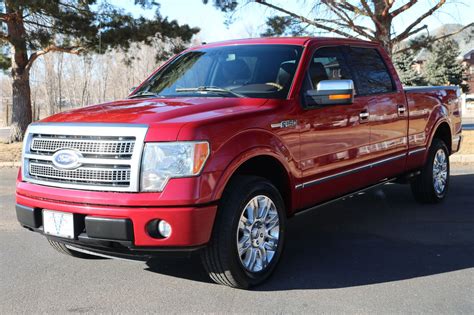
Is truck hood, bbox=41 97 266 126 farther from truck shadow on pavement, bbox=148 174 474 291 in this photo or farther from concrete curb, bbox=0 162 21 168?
concrete curb, bbox=0 162 21 168

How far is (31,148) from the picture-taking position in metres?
3.98

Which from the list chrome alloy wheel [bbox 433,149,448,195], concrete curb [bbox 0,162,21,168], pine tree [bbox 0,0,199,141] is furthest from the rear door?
pine tree [bbox 0,0,199,141]

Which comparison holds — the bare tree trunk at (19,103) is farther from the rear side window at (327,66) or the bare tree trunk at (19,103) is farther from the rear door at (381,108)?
the rear side window at (327,66)

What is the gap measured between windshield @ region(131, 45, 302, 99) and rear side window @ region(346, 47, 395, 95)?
921 mm

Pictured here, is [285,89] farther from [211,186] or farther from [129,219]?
[129,219]

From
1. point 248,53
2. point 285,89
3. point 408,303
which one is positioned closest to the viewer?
point 408,303

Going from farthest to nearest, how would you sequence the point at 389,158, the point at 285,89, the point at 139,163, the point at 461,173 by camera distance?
the point at 461,173 < the point at 389,158 < the point at 285,89 < the point at 139,163

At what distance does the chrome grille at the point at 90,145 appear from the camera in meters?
3.43

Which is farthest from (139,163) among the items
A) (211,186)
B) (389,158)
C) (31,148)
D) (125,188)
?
(389,158)

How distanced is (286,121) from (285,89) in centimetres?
39

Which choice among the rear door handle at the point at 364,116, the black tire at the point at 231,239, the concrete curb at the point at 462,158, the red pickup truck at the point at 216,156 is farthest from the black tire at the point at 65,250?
the concrete curb at the point at 462,158

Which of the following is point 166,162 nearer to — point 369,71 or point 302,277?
point 302,277

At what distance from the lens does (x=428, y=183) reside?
21.7 ft

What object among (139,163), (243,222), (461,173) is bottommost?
(461,173)
